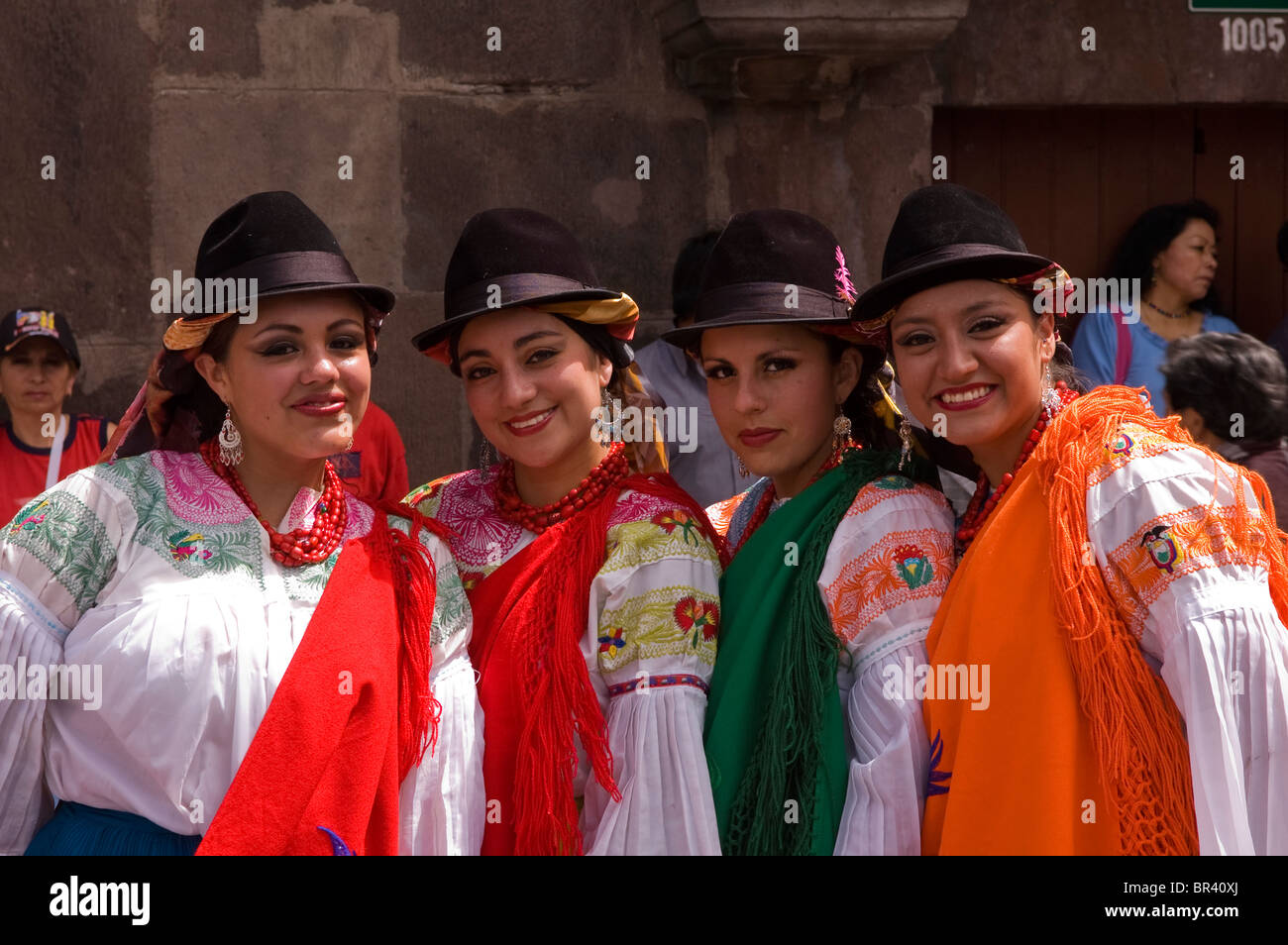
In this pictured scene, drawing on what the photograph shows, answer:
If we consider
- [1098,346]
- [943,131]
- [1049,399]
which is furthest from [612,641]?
[943,131]

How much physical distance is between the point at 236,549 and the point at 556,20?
113 inches

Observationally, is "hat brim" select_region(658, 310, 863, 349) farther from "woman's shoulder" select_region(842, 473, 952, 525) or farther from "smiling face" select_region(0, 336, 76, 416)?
"smiling face" select_region(0, 336, 76, 416)

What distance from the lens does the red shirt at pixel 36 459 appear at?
14.9 ft

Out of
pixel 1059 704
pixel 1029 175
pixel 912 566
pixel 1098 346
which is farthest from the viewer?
pixel 1029 175

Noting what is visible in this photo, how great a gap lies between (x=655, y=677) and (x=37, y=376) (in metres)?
2.93

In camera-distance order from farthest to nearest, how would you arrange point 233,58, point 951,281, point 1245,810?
point 233,58 → point 951,281 → point 1245,810

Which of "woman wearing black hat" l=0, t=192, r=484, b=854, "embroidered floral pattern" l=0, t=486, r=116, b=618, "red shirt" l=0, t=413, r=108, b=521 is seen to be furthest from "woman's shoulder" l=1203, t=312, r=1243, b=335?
"embroidered floral pattern" l=0, t=486, r=116, b=618

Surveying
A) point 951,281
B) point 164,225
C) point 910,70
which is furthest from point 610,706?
point 910,70

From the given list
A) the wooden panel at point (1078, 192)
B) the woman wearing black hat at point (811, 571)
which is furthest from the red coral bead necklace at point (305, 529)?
the wooden panel at point (1078, 192)

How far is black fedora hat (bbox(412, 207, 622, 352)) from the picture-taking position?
2.83 metres

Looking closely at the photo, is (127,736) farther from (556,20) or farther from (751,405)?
(556,20)

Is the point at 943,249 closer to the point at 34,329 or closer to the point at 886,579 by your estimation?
the point at 886,579

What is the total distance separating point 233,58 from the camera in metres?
4.73

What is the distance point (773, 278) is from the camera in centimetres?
286
